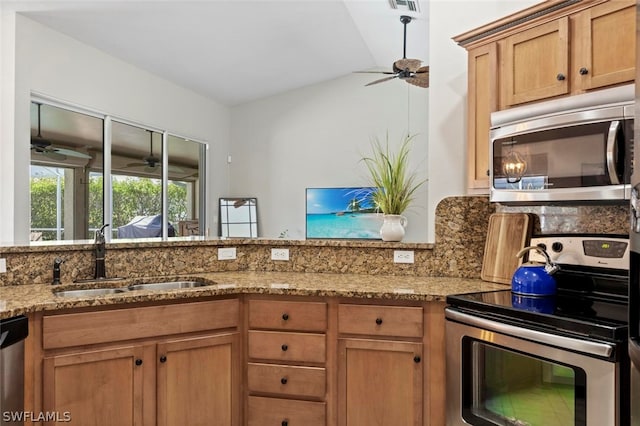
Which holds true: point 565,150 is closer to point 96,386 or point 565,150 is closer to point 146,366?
point 146,366

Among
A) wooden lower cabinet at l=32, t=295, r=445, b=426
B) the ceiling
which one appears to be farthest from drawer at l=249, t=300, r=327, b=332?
the ceiling

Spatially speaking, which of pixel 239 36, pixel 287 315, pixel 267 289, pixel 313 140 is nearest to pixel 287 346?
pixel 287 315

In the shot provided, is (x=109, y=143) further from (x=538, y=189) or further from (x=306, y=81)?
(x=538, y=189)

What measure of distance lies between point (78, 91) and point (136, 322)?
3.43 m

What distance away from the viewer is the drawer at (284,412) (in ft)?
7.27

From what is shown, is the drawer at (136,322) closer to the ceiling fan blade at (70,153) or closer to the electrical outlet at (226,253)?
the electrical outlet at (226,253)

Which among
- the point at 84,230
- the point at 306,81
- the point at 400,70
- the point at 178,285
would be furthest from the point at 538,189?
the point at 306,81

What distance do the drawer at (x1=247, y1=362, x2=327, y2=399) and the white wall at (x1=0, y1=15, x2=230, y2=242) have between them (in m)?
2.86

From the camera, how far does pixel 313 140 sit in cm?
741

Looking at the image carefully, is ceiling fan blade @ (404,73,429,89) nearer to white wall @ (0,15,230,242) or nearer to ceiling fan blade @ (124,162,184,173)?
white wall @ (0,15,230,242)

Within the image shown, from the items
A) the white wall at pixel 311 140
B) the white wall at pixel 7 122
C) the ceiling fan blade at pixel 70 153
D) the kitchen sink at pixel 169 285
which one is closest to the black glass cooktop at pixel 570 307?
the kitchen sink at pixel 169 285

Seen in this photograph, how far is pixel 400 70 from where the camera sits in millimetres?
4914

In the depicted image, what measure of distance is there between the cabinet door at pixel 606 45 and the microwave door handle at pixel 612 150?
19cm

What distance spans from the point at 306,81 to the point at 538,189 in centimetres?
577
